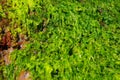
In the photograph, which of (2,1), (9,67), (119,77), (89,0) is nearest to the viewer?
(119,77)

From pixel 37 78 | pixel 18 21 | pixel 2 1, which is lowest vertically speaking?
pixel 37 78

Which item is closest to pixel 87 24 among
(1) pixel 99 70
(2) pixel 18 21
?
(1) pixel 99 70

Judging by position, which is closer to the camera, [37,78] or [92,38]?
[37,78]

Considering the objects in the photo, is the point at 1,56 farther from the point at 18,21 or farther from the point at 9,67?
the point at 18,21

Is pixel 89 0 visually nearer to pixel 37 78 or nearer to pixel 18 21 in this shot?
pixel 18 21

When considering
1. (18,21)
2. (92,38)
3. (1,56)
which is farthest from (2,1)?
(92,38)

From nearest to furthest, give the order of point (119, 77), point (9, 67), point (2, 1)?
point (119, 77) → point (9, 67) → point (2, 1)

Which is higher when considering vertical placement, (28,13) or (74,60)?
(28,13)
